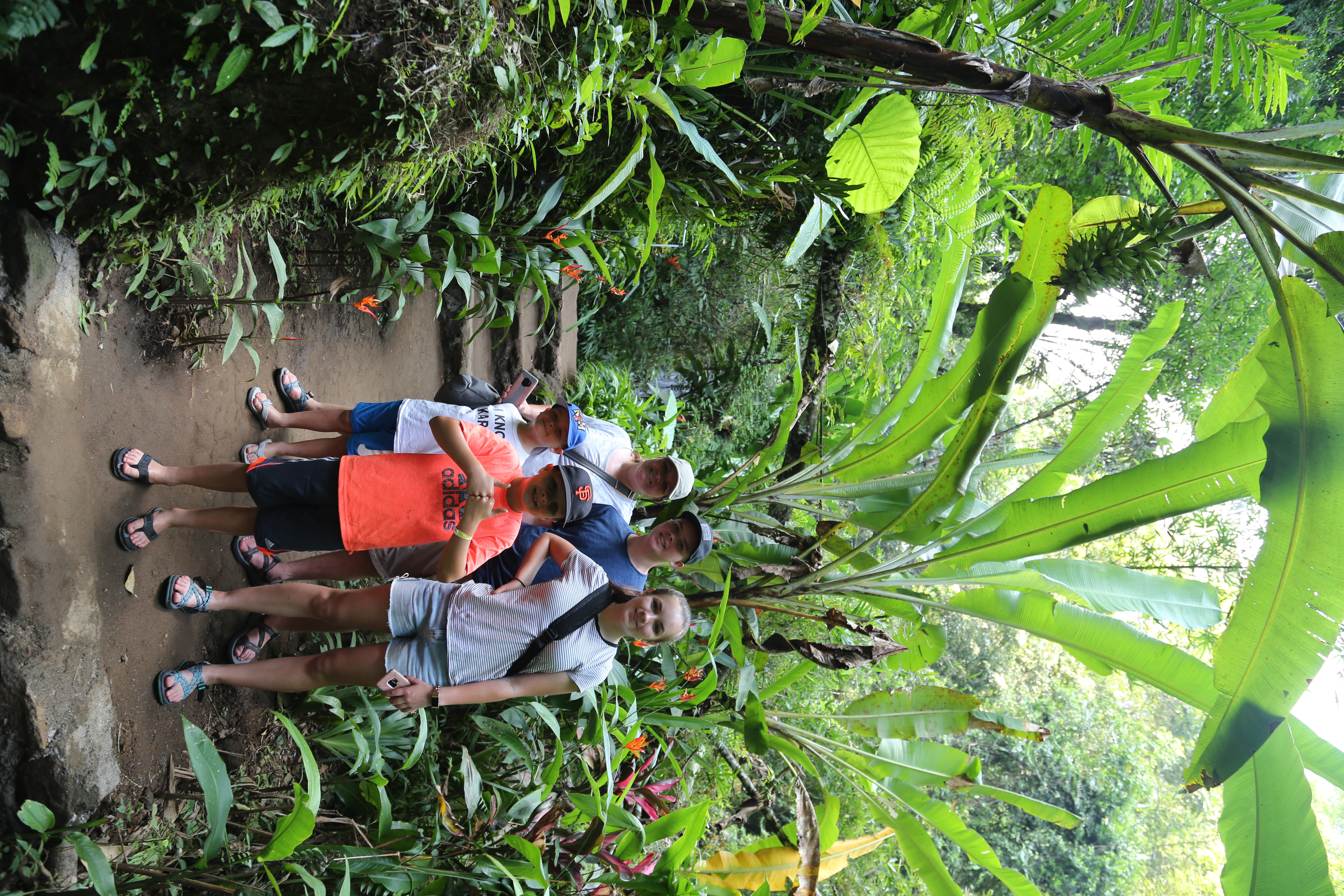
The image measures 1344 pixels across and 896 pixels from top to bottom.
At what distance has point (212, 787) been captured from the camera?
1.39 m

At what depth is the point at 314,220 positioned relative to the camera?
7.80 feet

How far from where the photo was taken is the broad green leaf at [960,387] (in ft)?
5.18

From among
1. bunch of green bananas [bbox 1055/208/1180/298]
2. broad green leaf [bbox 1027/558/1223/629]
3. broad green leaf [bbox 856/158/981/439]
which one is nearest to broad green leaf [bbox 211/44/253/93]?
bunch of green bananas [bbox 1055/208/1180/298]

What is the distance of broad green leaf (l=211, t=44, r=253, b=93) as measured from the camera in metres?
1.12

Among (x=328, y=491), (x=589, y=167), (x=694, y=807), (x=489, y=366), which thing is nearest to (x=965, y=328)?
(x=489, y=366)

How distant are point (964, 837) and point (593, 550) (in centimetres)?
159

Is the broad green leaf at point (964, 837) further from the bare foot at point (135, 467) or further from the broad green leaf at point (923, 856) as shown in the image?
the bare foot at point (135, 467)

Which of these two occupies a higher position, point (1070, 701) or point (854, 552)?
point (854, 552)

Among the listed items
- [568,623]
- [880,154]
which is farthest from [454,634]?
[880,154]

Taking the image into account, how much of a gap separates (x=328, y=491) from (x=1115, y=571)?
2.42m

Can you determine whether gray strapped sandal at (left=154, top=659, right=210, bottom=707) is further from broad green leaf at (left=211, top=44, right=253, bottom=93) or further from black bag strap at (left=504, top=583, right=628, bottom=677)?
broad green leaf at (left=211, top=44, right=253, bottom=93)

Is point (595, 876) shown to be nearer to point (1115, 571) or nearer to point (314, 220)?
point (1115, 571)

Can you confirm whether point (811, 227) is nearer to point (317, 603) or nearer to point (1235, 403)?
point (1235, 403)

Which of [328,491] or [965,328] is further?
[965,328]
